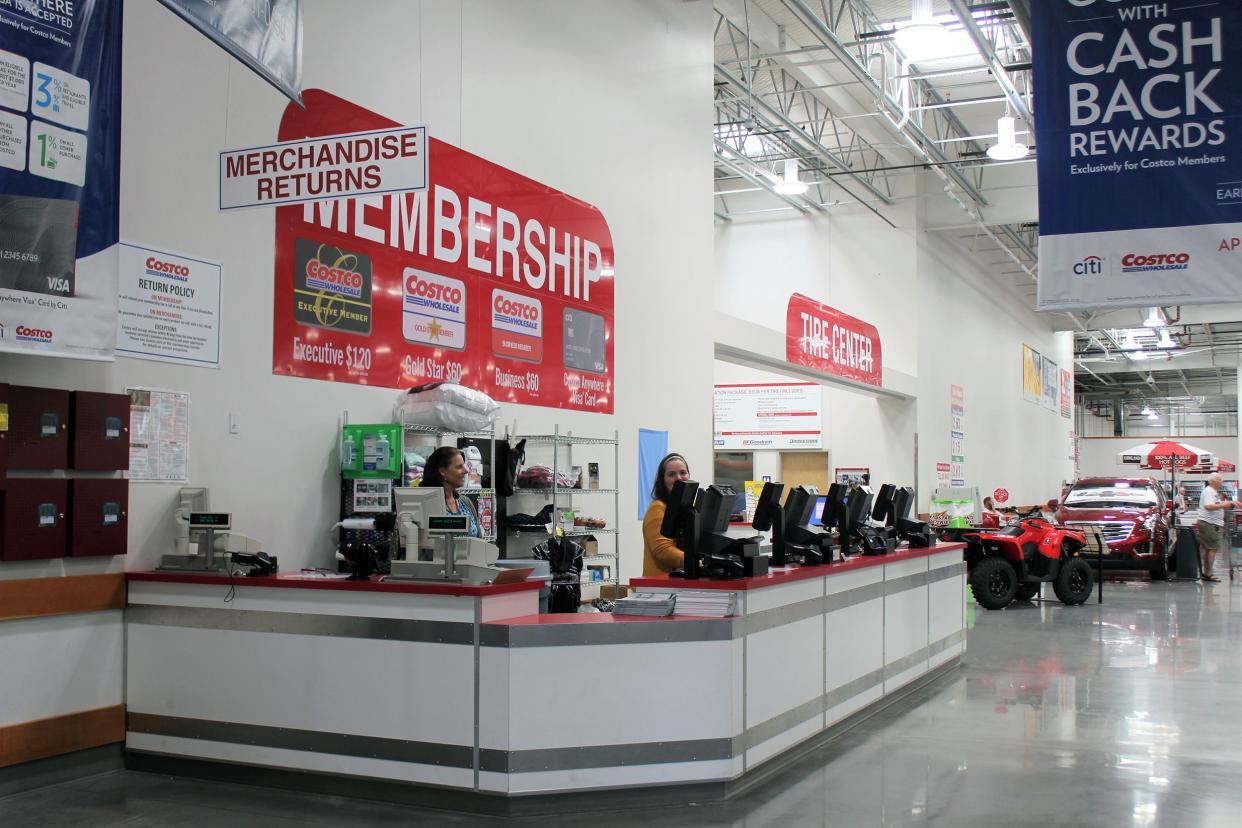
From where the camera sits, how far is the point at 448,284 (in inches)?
297

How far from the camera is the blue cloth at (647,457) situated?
31.6ft

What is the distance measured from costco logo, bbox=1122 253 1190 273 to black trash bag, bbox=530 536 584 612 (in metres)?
3.18

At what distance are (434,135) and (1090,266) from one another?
4175 mm

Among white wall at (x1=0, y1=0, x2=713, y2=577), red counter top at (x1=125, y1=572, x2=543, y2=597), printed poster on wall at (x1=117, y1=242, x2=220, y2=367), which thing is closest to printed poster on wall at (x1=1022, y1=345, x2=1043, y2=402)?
white wall at (x1=0, y1=0, x2=713, y2=577)

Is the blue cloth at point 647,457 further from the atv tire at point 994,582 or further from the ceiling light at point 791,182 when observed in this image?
the ceiling light at point 791,182

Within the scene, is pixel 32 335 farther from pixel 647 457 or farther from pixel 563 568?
pixel 647 457

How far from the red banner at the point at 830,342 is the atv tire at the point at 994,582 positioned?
10.5 feet

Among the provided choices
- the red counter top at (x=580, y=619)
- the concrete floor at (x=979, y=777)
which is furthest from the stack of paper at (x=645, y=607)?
the concrete floor at (x=979, y=777)

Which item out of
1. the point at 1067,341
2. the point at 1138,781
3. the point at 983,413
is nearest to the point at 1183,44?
the point at 1138,781

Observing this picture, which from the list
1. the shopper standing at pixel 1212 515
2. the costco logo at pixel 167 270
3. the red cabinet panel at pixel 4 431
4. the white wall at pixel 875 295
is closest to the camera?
the red cabinet panel at pixel 4 431

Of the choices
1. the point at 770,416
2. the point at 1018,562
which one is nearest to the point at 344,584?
the point at 1018,562

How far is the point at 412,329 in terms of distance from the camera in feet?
23.7

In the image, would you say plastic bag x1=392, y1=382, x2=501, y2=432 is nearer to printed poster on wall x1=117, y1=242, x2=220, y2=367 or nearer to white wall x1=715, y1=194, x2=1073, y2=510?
printed poster on wall x1=117, y1=242, x2=220, y2=367

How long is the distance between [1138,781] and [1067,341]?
1134 inches
